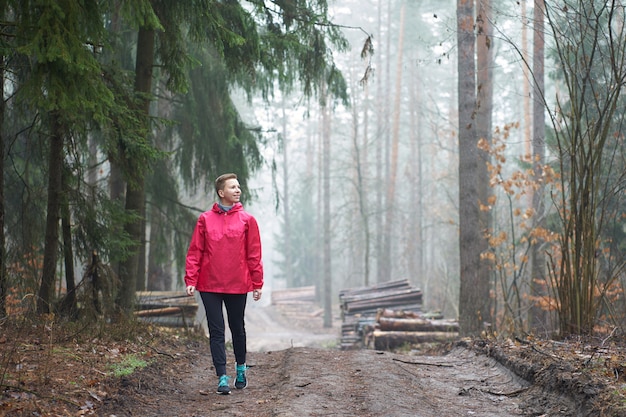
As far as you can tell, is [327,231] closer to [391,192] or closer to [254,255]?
[391,192]

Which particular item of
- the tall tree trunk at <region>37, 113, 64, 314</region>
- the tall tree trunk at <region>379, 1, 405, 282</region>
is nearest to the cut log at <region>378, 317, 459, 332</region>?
the tall tree trunk at <region>37, 113, 64, 314</region>

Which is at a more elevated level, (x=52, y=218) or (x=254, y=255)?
(x=52, y=218)

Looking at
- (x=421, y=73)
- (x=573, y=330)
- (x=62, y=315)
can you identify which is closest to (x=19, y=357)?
(x=62, y=315)

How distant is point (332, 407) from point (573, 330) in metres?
3.67

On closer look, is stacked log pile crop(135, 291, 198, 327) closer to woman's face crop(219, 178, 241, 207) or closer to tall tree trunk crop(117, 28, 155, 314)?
tall tree trunk crop(117, 28, 155, 314)

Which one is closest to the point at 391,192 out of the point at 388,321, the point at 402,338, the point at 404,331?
the point at 388,321

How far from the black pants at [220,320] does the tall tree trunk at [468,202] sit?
276 inches

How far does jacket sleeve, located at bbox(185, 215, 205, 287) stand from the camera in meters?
6.25

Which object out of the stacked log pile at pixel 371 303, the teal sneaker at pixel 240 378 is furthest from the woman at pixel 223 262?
the stacked log pile at pixel 371 303

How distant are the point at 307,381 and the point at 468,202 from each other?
737 centimetres

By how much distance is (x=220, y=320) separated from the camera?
646 centimetres

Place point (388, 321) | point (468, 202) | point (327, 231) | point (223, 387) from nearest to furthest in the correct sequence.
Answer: point (223, 387), point (468, 202), point (388, 321), point (327, 231)

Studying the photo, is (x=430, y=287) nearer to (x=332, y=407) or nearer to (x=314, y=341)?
(x=314, y=341)

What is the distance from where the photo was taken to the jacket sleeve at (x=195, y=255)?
20.5ft
